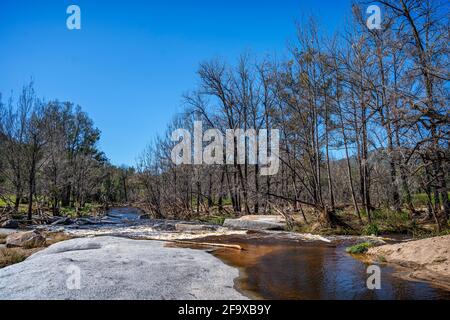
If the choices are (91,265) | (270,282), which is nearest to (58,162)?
(91,265)

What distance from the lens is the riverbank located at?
26.2ft

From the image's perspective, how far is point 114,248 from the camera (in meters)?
10.5

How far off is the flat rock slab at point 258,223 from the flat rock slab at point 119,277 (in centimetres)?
1104

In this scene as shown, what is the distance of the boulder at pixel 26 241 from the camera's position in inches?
487

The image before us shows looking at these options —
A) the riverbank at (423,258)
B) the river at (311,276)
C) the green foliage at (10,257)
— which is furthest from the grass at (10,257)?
the riverbank at (423,258)

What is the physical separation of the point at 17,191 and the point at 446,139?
85.8 ft

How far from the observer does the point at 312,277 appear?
830 centimetres

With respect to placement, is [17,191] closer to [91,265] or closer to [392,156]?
[91,265]

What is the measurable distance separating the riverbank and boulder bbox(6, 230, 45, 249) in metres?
12.1

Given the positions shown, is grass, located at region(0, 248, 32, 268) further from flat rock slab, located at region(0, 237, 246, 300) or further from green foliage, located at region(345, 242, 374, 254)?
green foliage, located at region(345, 242, 374, 254)

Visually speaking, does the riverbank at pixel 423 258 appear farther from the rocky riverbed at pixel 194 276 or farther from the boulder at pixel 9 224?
the boulder at pixel 9 224

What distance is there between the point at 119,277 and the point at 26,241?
24.6ft

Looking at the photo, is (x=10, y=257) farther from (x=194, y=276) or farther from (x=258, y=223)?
(x=258, y=223)

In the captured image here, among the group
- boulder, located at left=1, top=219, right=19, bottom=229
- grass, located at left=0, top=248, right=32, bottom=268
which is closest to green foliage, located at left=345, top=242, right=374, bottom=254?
grass, located at left=0, top=248, right=32, bottom=268
